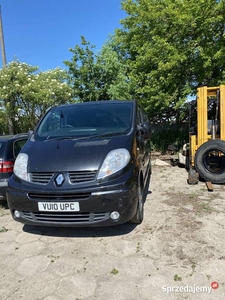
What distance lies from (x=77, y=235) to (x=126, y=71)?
376 inches

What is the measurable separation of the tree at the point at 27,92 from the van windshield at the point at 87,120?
24.9ft

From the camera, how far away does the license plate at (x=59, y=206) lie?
2600 millimetres

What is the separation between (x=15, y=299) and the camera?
81.2 inches

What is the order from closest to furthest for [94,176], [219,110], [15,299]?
[15,299] < [94,176] < [219,110]

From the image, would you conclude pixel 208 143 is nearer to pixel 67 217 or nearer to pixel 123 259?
pixel 123 259

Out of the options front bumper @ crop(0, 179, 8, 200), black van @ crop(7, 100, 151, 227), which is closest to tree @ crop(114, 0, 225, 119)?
black van @ crop(7, 100, 151, 227)

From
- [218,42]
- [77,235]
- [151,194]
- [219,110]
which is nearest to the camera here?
[77,235]

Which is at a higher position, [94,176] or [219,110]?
[219,110]

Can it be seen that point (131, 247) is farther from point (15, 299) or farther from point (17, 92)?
point (17, 92)

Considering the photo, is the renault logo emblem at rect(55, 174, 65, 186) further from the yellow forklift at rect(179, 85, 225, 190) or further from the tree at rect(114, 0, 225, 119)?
the tree at rect(114, 0, 225, 119)

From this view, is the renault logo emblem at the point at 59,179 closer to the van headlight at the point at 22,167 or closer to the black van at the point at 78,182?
the black van at the point at 78,182

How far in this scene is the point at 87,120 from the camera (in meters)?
3.62

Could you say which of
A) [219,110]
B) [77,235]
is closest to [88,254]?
[77,235]

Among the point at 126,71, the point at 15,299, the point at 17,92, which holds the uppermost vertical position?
the point at 126,71
